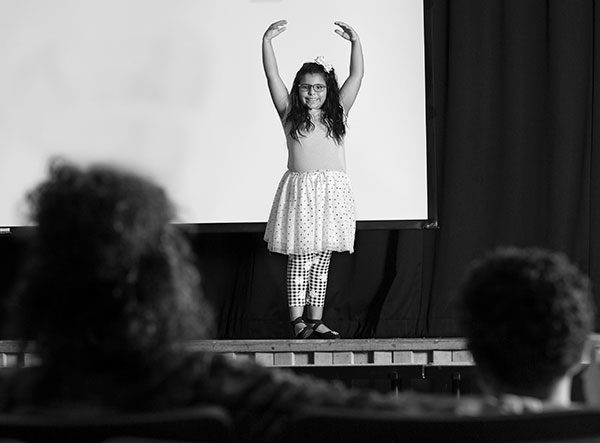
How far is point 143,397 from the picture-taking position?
1431 millimetres

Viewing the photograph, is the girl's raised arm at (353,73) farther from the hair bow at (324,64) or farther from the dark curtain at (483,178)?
the dark curtain at (483,178)

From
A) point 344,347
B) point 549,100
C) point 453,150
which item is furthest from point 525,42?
point 344,347

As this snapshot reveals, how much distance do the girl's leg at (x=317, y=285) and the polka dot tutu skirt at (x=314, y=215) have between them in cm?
8

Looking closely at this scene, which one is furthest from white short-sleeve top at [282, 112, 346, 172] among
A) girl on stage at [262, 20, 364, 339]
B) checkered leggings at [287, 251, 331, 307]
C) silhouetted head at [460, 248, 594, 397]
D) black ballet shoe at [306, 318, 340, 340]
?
silhouetted head at [460, 248, 594, 397]

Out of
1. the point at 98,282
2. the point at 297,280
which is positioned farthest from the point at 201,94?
the point at 98,282

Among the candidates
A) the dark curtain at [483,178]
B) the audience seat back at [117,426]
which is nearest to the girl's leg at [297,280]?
the dark curtain at [483,178]

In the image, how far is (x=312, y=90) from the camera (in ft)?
15.8

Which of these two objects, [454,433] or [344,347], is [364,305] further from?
[454,433]

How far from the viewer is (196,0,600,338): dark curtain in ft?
17.6

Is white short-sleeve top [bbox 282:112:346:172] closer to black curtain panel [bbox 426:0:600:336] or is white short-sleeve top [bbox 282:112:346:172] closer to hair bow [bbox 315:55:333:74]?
hair bow [bbox 315:55:333:74]

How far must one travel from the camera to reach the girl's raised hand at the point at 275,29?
16.4 feet

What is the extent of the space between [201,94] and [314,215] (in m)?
0.95

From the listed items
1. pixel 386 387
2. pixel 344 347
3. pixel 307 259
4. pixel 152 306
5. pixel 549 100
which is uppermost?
pixel 549 100

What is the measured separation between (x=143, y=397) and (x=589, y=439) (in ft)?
1.90
